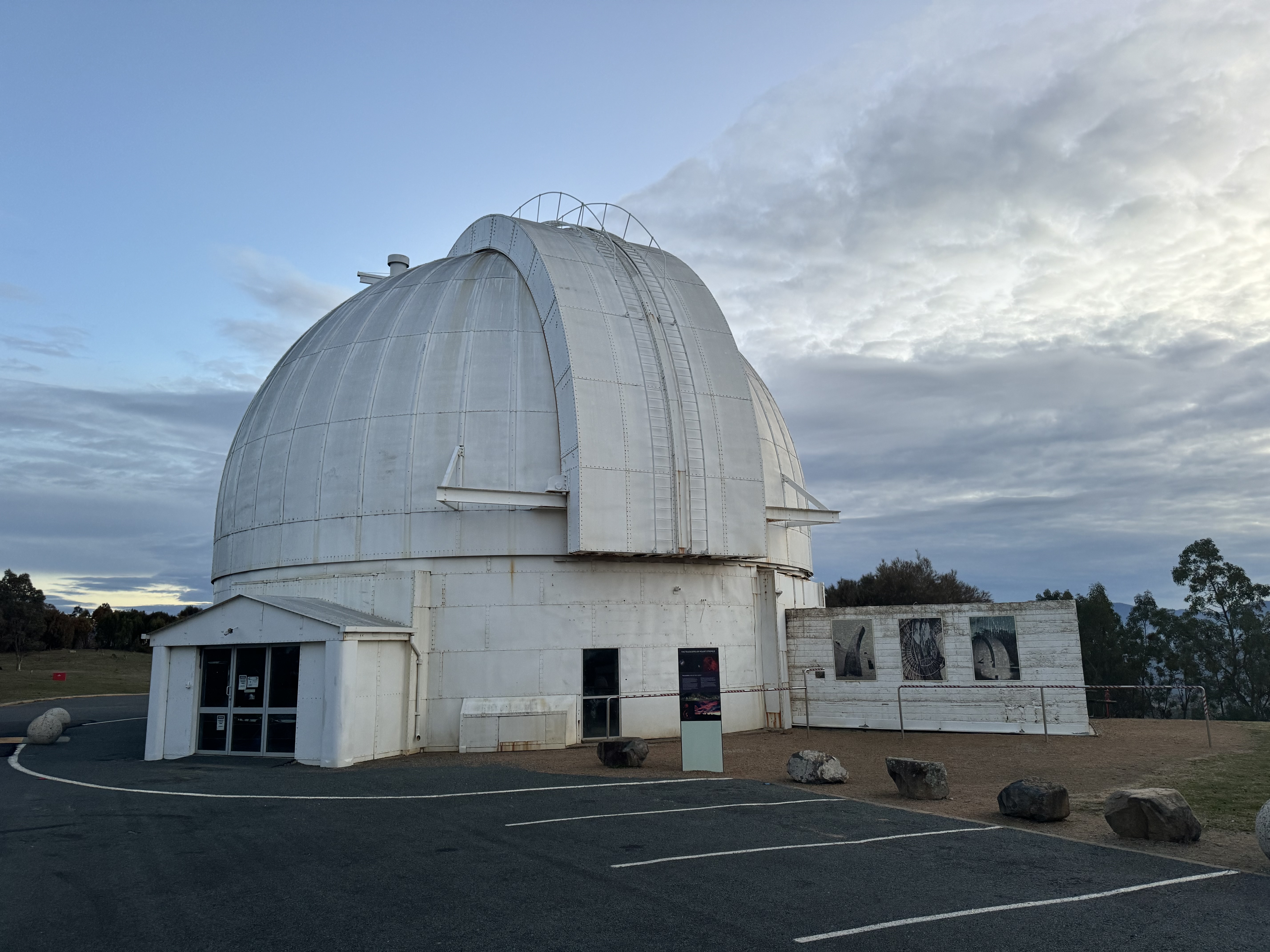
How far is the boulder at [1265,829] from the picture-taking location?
8055mm

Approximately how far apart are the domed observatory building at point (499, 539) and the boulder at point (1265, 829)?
12.8 meters

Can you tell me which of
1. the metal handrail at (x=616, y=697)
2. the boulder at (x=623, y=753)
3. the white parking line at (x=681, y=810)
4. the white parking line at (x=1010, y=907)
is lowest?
the white parking line at (x=681, y=810)

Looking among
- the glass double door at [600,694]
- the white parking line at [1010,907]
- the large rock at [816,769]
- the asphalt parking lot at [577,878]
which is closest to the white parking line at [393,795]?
the asphalt parking lot at [577,878]

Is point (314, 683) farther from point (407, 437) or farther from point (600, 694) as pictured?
point (600, 694)

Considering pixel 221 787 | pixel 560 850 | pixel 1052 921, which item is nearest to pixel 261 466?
pixel 221 787

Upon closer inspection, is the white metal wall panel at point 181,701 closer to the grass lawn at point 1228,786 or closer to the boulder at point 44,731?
the boulder at point 44,731

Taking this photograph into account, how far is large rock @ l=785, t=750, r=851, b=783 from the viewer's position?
13.6 meters

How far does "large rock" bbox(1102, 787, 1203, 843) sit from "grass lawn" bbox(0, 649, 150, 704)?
41642 mm

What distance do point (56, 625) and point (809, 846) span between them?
92.5m

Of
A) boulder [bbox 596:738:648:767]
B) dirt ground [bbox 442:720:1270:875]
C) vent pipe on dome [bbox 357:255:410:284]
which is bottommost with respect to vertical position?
dirt ground [bbox 442:720:1270:875]

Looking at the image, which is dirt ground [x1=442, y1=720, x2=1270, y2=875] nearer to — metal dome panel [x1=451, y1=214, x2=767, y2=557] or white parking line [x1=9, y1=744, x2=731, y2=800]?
white parking line [x1=9, y1=744, x2=731, y2=800]

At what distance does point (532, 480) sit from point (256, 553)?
853 cm

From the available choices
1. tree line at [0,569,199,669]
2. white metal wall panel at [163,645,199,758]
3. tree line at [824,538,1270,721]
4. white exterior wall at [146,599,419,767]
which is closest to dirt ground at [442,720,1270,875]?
white exterior wall at [146,599,419,767]

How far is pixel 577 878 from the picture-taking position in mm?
8023
